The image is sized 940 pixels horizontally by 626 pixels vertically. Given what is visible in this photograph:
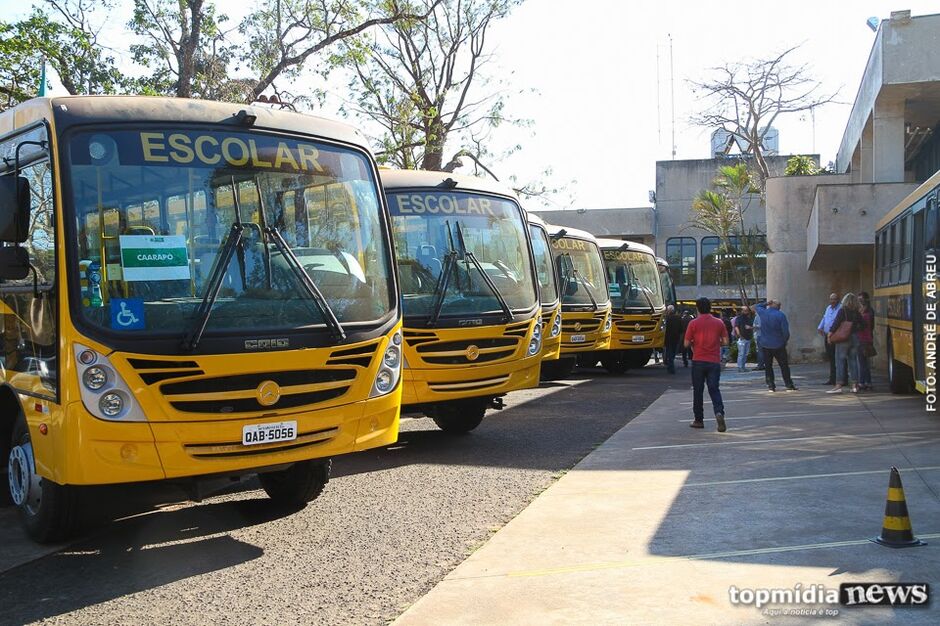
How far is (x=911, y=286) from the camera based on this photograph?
43.5ft

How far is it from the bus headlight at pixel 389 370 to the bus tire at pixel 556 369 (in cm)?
1278

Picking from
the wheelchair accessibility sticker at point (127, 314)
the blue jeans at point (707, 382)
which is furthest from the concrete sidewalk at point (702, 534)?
the wheelchair accessibility sticker at point (127, 314)

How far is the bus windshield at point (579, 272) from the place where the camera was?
19.9 meters

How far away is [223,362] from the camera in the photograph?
20.7ft

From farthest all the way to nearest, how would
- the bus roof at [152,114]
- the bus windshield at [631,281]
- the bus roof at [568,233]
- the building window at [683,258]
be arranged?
the building window at [683,258] → the bus windshield at [631,281] → the bus roof at [568,233] → the bus roof at [152,114]

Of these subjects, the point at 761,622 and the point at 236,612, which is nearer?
the point at 761,622

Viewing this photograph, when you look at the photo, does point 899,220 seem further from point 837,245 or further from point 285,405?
point 285,405

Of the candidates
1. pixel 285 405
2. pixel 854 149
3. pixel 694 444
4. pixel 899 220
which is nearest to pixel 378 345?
pixel 285 405

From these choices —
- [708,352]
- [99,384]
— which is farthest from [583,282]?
[99,384]

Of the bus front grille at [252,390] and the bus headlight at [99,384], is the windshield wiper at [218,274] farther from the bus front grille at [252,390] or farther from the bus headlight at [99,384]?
the bus headlight at [99,384]

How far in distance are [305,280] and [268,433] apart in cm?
114

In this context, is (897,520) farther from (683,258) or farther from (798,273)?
(683,258)

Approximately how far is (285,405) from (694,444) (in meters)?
5.97

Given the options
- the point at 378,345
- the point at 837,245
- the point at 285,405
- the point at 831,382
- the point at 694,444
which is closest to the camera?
the point at 285,405
